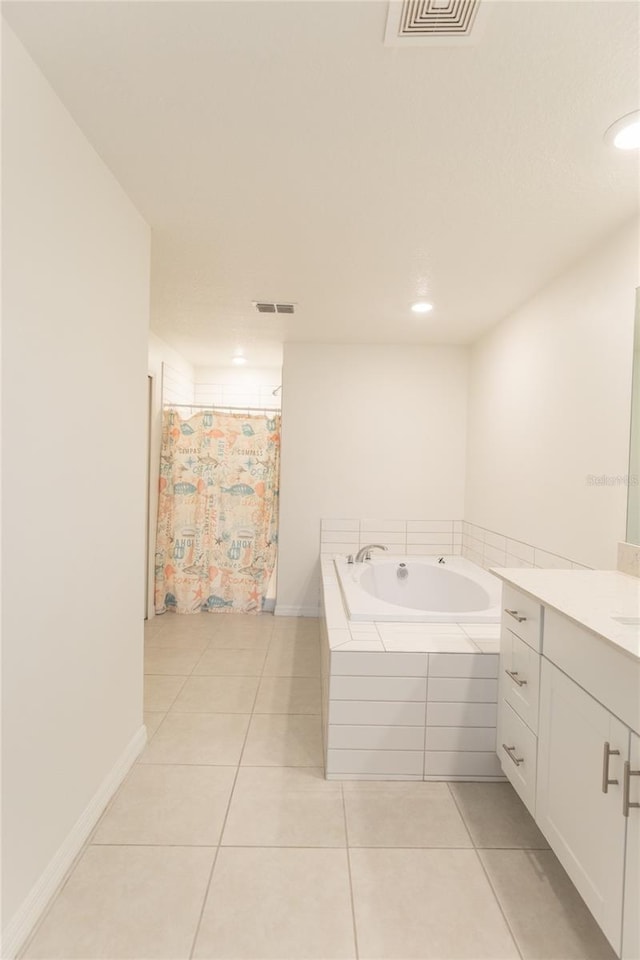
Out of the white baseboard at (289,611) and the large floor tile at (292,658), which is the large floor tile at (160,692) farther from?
the white baseboard at (289,611)

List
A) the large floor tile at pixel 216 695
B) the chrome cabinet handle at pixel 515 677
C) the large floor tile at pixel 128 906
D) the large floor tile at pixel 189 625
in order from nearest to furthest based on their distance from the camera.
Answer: the large floor tile at pixel 128 906
the chrome cabinet handle at pixel 515 677
the large floor tile at pixel 216 695
the large floor tile at pixel 189 625

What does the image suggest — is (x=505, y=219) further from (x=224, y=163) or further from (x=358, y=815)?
(x=358, y=815)

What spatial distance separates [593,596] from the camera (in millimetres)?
1541

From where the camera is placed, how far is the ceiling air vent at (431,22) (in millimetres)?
1086

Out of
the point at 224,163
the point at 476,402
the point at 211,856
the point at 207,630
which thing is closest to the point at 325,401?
the point at 476,402

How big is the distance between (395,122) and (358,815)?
2.29 meters

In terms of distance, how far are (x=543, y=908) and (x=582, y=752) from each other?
55 centimetres

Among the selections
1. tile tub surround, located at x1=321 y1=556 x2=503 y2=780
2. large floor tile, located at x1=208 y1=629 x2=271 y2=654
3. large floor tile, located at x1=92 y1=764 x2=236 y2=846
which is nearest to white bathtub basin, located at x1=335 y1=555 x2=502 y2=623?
large floor tile, located at x1=208 y1=629 x2=271 y2=654

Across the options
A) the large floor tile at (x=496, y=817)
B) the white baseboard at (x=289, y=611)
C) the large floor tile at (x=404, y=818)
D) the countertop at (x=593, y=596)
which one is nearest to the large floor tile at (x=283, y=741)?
the large floor tile at (x=404, y=818)

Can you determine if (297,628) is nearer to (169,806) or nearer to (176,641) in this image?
(176,641)

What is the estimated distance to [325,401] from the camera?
4.07m

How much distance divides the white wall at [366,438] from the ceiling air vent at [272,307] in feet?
2.63

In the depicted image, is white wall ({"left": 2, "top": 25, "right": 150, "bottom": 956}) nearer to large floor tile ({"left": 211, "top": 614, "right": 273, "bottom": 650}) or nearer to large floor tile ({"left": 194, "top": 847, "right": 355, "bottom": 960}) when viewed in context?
large floor tile ({"left": 194, "top": 847, "right": 355, "bottom": 960})

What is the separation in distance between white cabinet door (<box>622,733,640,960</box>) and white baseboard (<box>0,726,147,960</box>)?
144 cm
